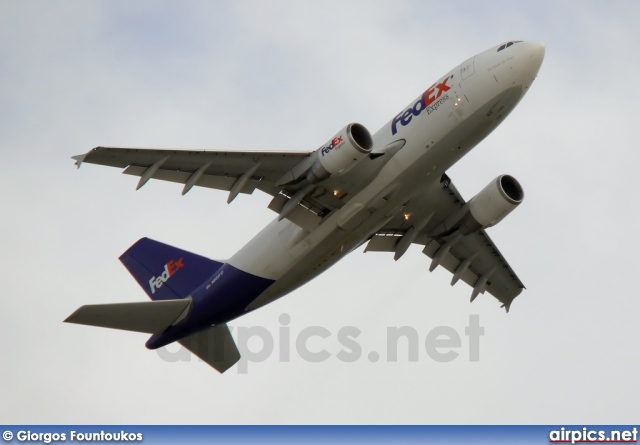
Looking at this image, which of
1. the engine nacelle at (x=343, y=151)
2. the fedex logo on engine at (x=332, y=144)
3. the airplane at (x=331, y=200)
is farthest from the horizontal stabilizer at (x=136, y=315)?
the fedex logo on engine at (x=332, y=144)

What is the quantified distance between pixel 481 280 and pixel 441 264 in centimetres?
189

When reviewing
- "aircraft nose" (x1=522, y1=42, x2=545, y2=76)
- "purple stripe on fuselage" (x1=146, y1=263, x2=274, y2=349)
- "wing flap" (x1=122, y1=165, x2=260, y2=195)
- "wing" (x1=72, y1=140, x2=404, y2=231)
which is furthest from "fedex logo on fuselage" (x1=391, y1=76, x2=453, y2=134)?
"purple stripe on fuselage" (x1=146, y1=263, x2=274, y2=349)

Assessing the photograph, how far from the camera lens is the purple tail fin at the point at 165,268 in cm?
3897

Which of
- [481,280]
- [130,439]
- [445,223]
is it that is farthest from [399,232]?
[130,439]

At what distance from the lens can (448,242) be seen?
131ft

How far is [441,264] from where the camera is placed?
41.3 m

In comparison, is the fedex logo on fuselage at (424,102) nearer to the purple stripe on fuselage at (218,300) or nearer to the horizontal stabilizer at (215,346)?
the purple stripe on fuselage at (218,300)

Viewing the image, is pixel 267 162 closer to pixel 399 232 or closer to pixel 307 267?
Result: pixel 307 267

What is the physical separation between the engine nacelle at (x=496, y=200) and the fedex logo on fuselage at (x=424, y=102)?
5123 mm

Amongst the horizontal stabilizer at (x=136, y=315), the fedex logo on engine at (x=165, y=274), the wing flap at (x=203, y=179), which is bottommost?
the horizontal stabilizer at (x=136, y=315)

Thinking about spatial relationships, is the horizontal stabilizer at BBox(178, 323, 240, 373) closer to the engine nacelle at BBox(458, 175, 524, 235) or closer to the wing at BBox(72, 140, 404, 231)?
the wing at BBox(72, 140, 404, 231)

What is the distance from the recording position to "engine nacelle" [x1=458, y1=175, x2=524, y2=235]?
3712cm

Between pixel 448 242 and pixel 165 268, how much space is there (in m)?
10.5

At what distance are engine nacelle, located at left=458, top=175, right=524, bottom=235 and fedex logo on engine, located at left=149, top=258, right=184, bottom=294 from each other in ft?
35.8
